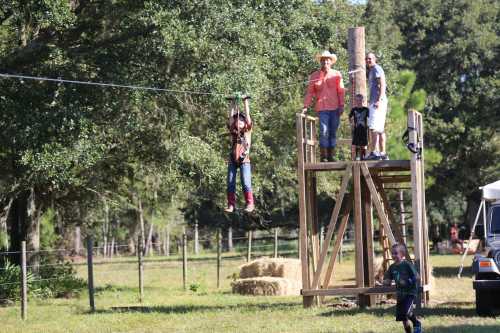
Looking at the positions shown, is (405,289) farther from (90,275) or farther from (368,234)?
(90,275)

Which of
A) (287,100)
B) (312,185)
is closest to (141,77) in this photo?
(312,185)

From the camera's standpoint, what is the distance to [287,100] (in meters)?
26.6

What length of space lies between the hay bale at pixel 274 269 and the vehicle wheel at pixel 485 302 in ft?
34.5

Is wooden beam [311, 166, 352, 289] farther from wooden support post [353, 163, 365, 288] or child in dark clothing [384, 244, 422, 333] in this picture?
child in dark clothing [384, 244, 422, 333]

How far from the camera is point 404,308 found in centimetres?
1244

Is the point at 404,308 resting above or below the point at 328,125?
below

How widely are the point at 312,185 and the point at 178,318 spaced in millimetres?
3834

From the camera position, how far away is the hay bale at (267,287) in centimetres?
2267

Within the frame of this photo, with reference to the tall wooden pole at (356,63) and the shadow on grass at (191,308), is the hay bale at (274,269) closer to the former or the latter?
the shadow on grass at (191,308)

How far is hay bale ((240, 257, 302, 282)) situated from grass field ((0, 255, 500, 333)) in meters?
1.31

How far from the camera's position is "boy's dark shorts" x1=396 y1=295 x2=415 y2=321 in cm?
1241

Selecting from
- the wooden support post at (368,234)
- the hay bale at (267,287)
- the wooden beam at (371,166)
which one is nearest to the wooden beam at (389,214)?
the wooden support post at (368,234)

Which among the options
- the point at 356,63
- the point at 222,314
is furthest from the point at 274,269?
the point at 356,63

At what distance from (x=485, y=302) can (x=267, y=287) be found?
875cm
